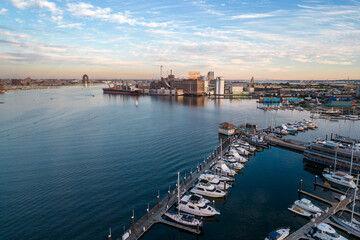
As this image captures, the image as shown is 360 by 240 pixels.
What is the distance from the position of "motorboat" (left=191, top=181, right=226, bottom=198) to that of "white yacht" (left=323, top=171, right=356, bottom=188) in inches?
357

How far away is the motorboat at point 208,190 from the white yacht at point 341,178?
29.8ft

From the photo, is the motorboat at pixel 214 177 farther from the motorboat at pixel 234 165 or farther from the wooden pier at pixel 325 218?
the wooden pier at pixel 325 218

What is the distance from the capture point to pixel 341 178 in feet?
54.4

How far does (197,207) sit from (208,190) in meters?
2.37

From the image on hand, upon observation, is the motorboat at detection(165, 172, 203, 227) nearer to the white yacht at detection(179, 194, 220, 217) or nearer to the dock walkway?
the white yacht at detection(179, 194, 220, 217)

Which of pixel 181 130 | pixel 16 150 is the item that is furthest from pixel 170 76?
pixel 16 150

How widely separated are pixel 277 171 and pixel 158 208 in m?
→ 11.9

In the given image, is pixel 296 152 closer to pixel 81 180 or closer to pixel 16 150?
pixel 81 180

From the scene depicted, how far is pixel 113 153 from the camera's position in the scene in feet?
75.4

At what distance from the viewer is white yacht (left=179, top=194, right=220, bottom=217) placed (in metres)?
12.8

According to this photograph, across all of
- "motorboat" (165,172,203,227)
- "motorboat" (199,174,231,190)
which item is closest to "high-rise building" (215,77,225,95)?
"motorboat" (199,174,231,190)

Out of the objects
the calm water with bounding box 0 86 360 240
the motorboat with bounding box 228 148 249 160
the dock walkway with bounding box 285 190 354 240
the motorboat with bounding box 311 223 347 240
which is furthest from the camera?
the motorboat with bounding box 228 148 249 160

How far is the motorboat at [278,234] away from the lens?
10352mm

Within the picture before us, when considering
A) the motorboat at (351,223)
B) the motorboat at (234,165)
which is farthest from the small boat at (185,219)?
the motorboat at (234,165)
